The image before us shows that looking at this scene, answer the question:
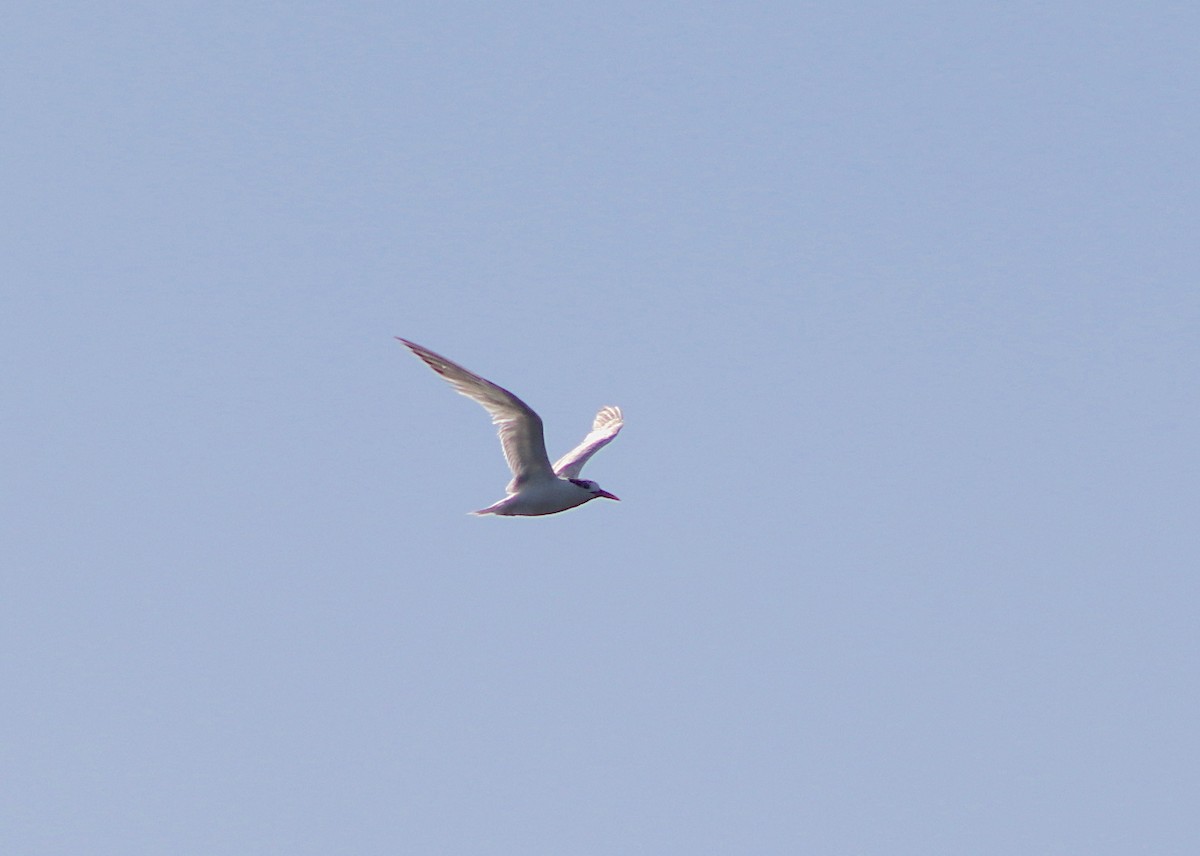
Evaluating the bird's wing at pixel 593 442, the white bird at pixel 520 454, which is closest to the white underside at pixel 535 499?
the white bird at pixel 520 454

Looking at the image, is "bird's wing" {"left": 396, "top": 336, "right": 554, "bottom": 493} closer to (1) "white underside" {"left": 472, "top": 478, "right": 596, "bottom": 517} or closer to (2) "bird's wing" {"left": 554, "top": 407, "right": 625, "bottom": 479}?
Result: (1) "white underside" {"left": 472, "top": 478, "right": 596, "bottom": 517}

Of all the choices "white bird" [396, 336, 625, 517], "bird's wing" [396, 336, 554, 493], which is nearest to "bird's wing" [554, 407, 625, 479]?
"white bird" [396, 336, 625, 517]

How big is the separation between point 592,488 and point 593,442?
18.2 ft

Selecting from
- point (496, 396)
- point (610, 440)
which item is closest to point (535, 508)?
point (496, 396)

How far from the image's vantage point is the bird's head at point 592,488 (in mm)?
35469

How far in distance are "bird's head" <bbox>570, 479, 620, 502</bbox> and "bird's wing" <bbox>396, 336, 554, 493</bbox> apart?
103 centimetres

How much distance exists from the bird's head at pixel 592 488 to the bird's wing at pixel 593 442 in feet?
6.01

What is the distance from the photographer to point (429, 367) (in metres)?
31.5

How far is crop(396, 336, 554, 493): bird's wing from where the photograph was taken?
31547 mm

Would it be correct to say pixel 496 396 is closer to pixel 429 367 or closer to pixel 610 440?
pixel 429 367

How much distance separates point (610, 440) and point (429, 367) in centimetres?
1078

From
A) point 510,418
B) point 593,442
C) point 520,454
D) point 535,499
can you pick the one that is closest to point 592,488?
point 535,499

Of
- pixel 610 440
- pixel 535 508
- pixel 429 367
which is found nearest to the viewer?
pixel 429 367

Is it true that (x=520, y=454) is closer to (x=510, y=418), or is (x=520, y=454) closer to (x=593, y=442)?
(x=510, y=418)
